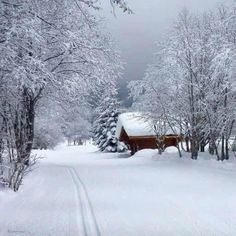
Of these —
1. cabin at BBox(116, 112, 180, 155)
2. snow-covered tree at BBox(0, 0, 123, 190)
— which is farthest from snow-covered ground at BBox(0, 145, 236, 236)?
cabin at BBox(116, 112, 180, 155)

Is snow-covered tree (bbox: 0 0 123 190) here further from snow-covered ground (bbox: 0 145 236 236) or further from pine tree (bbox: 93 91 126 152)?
pine tree (bbox: 93 91 126 152)

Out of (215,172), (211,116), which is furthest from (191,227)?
(211,116)

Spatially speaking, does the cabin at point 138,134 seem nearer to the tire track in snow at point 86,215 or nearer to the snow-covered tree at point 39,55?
the snow-covered tree at point 39,55

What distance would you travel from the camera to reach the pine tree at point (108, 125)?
191ft

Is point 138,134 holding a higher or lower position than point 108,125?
lower

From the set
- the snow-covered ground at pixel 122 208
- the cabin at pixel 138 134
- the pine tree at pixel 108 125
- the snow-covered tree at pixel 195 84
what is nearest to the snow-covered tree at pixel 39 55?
the snow-covered ground at pixel 122 208

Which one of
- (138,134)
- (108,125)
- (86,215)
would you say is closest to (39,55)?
(86,215)

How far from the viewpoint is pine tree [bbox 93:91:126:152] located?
58312mm

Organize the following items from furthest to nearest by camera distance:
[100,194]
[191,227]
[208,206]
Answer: [100,194] < [208,206] < [191,227]

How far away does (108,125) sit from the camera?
196 feet

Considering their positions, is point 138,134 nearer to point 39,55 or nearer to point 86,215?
point 39,55

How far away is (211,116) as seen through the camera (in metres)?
25.1

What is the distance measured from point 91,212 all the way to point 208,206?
288 cm

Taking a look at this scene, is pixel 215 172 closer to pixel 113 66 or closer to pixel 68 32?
pixel 113 66
